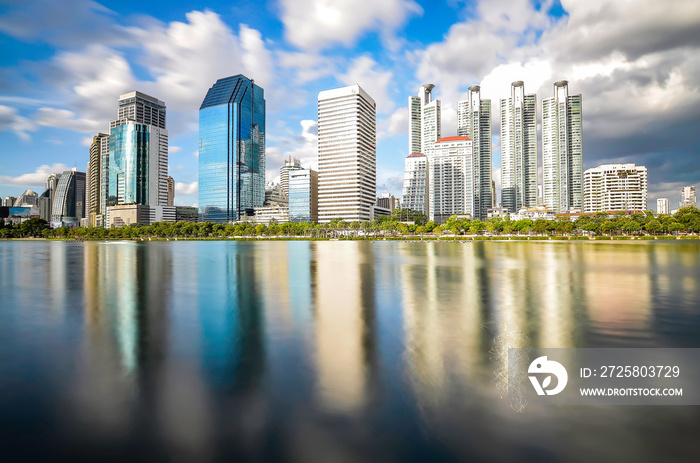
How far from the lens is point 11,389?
8.02m

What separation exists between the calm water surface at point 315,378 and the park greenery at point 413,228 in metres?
132

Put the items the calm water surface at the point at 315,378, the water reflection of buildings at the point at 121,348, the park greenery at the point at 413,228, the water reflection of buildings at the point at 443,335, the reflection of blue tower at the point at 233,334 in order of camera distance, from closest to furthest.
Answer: the calm water surface at the point at 315,378
the water reflection of buildings at the point at 121,348
the water reflection of buildings at the point at 443,335
the reflection of blue tower at the point at 233,334
the park greenery at the point at 413,228

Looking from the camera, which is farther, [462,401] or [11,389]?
[11,389]

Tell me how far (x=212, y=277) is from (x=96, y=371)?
19.5m

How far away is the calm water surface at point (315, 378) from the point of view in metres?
5.69

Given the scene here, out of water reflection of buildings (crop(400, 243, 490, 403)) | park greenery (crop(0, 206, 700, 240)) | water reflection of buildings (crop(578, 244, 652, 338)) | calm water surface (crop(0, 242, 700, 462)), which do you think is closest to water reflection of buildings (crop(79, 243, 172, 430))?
calm water surface (crop(0, 242, 700, 462))

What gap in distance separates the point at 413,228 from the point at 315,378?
14755cm

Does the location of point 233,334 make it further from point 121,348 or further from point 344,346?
point 344,346

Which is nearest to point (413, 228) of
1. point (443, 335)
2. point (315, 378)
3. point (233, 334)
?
point (443, 335)

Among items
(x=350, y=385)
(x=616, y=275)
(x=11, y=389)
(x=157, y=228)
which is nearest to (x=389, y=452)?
(x=350, y=385)

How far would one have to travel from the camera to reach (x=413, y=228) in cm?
15300

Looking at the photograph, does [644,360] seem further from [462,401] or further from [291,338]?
[291,338]

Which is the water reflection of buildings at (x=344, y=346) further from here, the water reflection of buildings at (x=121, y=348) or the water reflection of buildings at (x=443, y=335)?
the water reflection of buildings at (x=121, y=348)

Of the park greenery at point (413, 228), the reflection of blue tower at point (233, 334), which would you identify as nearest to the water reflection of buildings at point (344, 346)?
the reflection of blue tower at point (233, 334)
